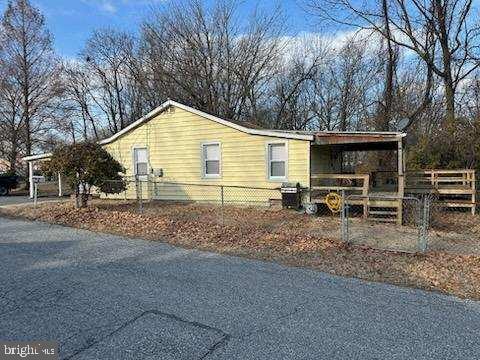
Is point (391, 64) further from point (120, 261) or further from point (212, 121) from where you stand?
point (120, 261)

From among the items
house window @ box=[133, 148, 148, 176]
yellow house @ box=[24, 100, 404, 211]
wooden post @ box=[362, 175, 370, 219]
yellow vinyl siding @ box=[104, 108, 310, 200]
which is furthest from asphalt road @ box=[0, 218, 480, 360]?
house window @ box=[133, 148, 148, 176]

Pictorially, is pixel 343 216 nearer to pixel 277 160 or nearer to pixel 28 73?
pixel 277 160

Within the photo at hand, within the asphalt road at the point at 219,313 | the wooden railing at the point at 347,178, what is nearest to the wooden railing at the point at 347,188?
the wooden railing at the point at 347,178

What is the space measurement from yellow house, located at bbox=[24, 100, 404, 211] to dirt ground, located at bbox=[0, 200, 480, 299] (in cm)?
136

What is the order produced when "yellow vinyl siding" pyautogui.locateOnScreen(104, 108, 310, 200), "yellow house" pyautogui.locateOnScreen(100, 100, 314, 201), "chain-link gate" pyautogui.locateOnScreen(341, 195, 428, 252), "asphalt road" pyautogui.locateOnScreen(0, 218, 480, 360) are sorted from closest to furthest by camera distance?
"asphalt road" pyautogui.locateOnScreen(0, 218, 480, 360), "chain-link gate" pyautogui.locateOnScreen(341, 195, 428, 252), "yellow vinyl siding" pyautogui.locateOnScreen(104, 108, 310, 200), "yellow house" pyautogui.locateOnScreen(100, 100, 314, 201)

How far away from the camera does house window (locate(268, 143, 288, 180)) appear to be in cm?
1373

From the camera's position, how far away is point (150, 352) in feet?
11.2

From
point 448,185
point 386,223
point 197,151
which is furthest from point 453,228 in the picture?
point 197,151

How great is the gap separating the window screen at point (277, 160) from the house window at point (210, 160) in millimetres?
2178

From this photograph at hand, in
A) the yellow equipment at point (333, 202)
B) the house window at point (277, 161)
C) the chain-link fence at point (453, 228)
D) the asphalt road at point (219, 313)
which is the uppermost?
the house window at point (277, 161)

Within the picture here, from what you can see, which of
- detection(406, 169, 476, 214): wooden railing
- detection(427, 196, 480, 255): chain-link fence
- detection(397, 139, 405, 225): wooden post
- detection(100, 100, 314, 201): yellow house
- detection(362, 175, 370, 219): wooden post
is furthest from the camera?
detection(100, 100, 314, 201): yellow house

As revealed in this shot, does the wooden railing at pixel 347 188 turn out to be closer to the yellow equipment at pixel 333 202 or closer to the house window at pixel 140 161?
the yellow equipment at pixel 333 202

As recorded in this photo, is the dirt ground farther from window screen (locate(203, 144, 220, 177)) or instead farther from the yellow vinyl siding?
window screen (locate(203, 144, 220, 177))

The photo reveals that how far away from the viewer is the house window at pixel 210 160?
1511 cm
